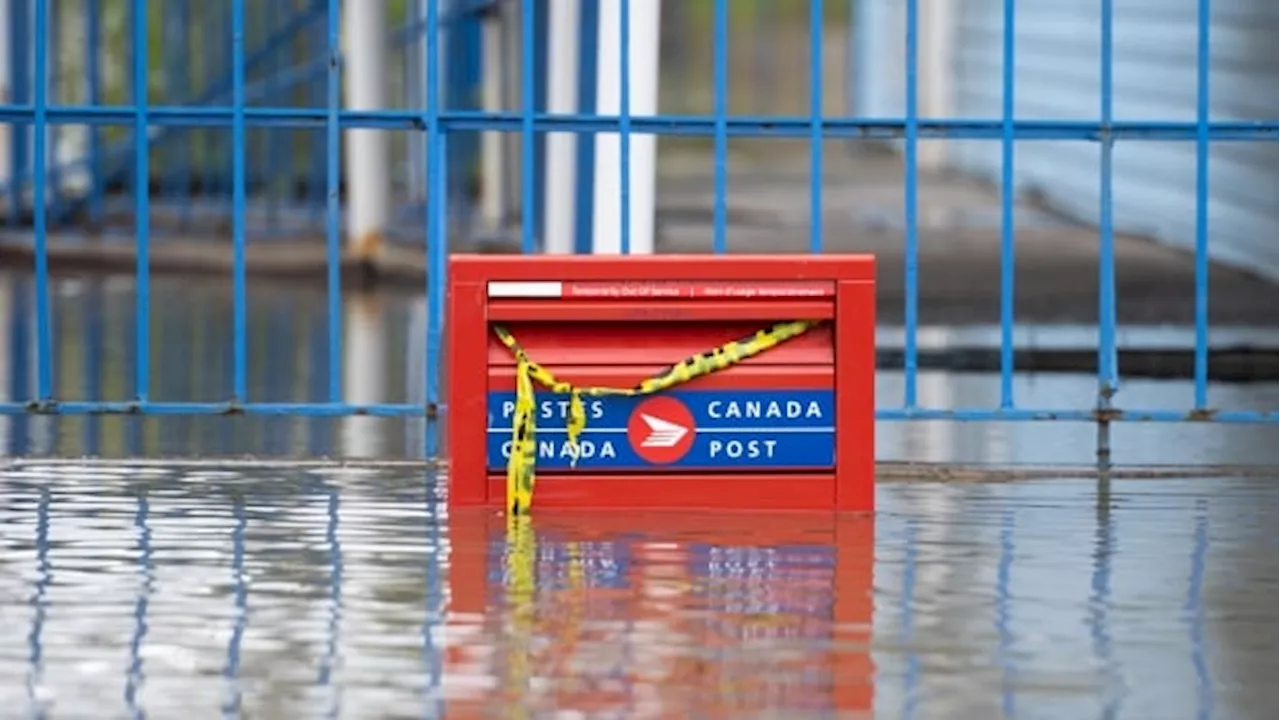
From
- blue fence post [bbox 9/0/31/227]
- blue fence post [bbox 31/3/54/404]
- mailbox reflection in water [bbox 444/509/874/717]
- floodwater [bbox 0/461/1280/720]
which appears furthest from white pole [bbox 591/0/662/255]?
blue fence post [bbox 9/0/31/227]

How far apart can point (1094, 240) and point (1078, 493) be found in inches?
571

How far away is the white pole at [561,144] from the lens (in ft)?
61.9

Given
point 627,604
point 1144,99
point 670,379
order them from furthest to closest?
1. point 1144,99
2. point 670,379
3. point 627,604

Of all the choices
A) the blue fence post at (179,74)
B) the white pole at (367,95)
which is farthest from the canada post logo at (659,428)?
the blue fence post at (179,74)

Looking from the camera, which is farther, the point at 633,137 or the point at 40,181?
the point at 633,137

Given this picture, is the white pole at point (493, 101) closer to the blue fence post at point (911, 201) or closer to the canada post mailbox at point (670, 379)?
the blue fence post at point (911, 201)

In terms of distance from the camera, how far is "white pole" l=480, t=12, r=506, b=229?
2548cm

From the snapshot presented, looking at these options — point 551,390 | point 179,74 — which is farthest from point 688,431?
point 179,74

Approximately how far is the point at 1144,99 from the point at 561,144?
850cm

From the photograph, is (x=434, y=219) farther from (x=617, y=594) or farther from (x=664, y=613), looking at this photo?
(x=664, y=613)

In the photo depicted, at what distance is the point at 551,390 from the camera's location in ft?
34.8

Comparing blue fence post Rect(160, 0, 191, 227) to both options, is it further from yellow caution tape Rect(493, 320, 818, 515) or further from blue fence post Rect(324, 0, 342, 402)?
yellow caution tape Rect(493, 320, 818, 515)

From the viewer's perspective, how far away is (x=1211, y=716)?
24.0ft

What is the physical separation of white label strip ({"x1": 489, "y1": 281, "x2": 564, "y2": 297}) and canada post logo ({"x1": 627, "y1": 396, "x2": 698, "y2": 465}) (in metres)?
0.46
